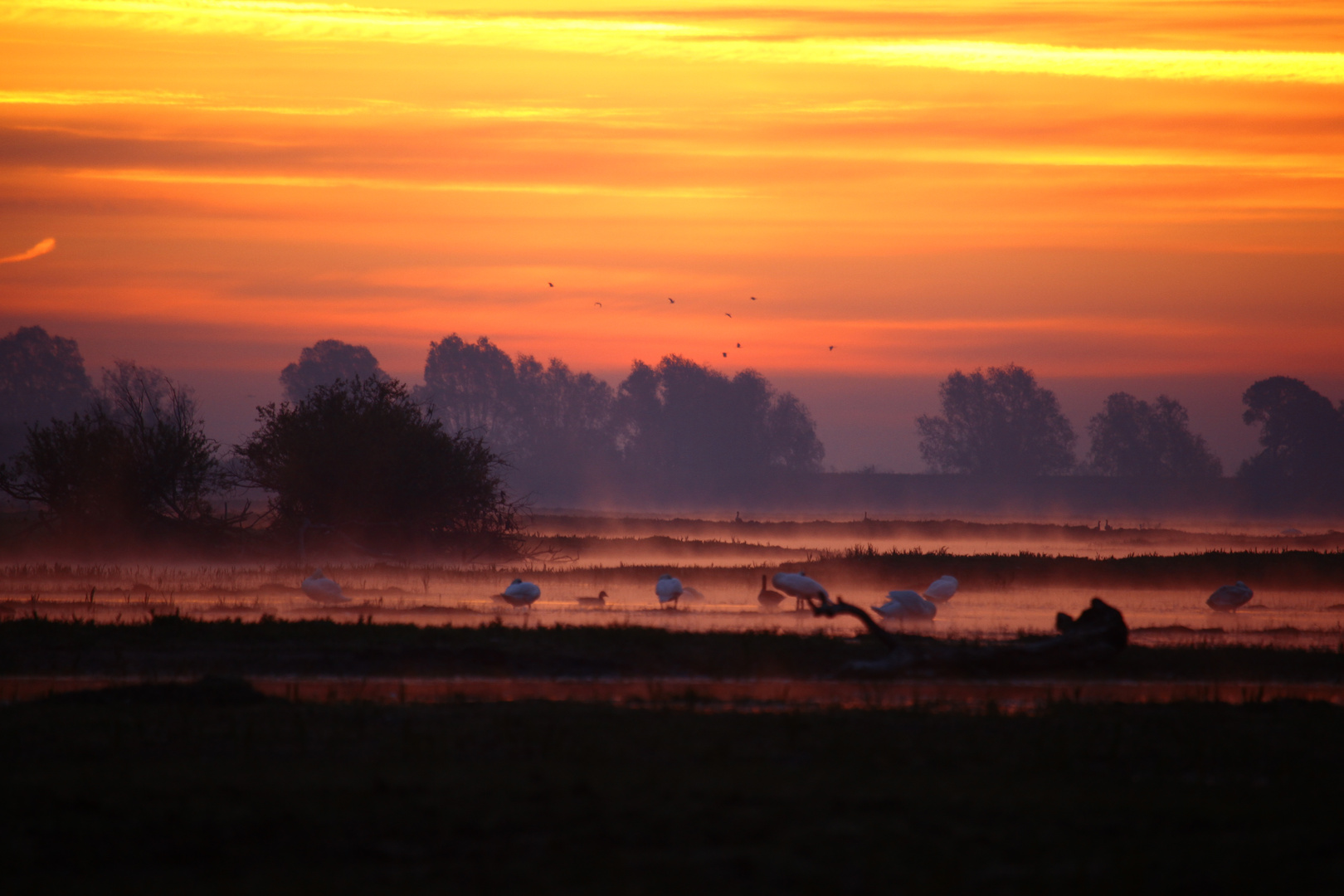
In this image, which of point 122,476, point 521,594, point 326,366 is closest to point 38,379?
point 326,366

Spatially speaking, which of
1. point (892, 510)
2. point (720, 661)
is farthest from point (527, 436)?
point (720, 661)

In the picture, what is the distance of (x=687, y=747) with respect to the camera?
37.0 feet

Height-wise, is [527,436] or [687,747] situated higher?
[527,436]

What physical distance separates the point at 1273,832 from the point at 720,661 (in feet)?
32.7

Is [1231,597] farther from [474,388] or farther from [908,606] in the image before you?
[474,388]

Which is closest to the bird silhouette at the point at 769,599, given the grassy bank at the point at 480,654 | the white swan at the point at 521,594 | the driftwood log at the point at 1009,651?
the white swan at the point at 521,594

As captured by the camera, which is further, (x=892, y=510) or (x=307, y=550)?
(x=892, y=510)

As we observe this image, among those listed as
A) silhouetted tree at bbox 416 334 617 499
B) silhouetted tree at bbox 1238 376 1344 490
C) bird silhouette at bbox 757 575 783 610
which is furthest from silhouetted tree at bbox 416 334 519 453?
bird silhouette at bbox 757 575 783 610

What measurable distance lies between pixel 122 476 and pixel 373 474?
787 cm

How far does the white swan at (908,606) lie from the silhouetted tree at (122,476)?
2470 centimetres

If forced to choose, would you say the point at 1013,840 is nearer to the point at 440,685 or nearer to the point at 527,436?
the point at 440,685

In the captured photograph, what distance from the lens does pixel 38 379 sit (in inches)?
5236

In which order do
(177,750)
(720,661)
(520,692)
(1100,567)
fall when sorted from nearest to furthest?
1. (177,750)
2. (520,692)
3. (720,661)
4. (1100,567)

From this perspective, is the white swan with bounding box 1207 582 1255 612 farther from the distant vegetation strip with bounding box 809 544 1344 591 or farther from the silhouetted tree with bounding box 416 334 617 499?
the silhouetted tree with bounding box 416 334 617 499
